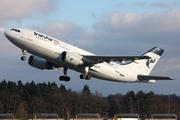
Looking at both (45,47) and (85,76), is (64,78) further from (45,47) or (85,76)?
(45,47)

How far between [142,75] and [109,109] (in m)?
57.7

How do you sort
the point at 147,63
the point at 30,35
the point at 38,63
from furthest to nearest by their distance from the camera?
the point at 147,63, the point at 38,63, the point at 30,35

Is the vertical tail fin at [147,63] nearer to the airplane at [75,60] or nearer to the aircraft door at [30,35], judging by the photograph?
the airplane at [75,60]

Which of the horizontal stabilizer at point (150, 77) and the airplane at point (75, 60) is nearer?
the airplane at point (75, 60)

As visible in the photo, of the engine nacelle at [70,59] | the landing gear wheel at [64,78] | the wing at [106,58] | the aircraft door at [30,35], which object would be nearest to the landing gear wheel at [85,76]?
the wing at [106,58]

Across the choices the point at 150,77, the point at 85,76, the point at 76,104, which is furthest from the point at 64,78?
the point at 76,104

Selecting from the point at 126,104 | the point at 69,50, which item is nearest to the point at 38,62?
the point at 69,50

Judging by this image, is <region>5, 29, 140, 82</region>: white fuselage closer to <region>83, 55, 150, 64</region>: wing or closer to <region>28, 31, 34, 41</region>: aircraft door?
<region>28, 31, 34, 41</region>: aircraft door

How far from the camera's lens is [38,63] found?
6494 cm

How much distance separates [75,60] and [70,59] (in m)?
0.88

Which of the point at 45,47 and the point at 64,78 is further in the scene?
the point at 64,78

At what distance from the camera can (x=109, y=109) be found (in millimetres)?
124625

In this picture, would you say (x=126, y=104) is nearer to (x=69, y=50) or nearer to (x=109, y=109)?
(x=109, y=109)

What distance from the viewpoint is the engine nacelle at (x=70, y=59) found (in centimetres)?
5903
